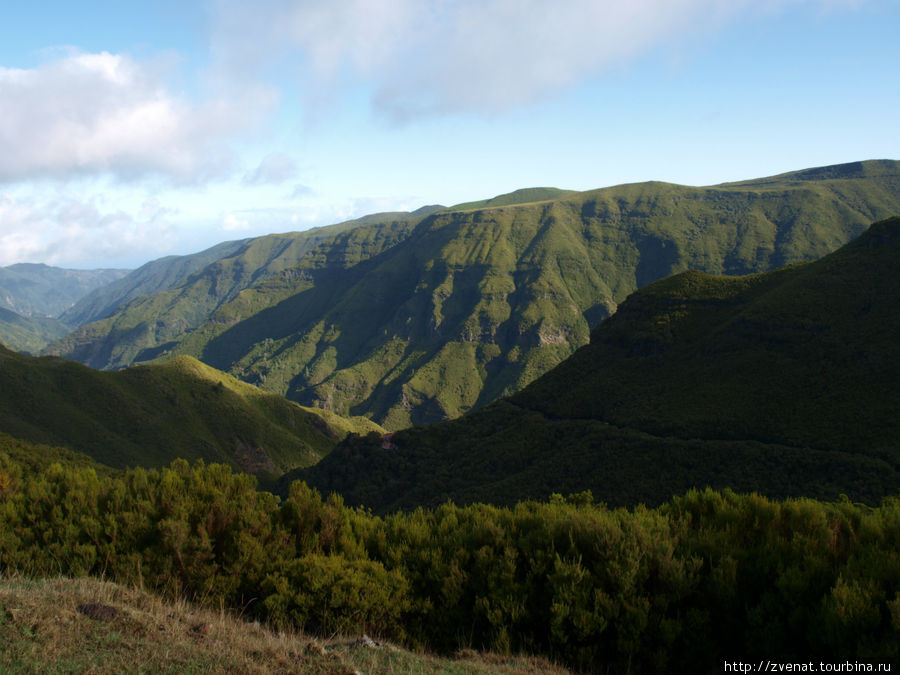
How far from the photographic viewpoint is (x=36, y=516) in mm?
22438

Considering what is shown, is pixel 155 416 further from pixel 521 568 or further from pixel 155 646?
pixel 155 646

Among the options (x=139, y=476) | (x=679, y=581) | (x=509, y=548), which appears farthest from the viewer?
(x=139, y=476)

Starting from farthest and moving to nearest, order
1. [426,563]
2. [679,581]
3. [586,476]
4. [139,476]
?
[586,476] < [139,476] < [426,563] < [679,581]

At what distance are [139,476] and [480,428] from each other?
80.0 meters

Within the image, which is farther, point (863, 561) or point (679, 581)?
point (679, 581)

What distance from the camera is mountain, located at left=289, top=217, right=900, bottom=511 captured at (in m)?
63.8

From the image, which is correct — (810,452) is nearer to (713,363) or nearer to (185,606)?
(713,363)

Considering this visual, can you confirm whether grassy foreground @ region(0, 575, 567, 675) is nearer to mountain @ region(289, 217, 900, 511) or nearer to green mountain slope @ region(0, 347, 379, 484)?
mountain @ region(289, 217, 900, 511)

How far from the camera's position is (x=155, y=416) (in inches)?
4889

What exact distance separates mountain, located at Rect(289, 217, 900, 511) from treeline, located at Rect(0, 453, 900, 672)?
45253mm

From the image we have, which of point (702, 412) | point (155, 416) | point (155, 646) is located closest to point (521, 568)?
point (155, 646)

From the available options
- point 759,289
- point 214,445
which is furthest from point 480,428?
point 214,445

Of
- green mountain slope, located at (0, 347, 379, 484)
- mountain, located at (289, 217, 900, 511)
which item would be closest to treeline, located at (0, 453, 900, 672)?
mountain, located at (289, 217, 900, 511)

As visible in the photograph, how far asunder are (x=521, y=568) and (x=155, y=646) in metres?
12.5
